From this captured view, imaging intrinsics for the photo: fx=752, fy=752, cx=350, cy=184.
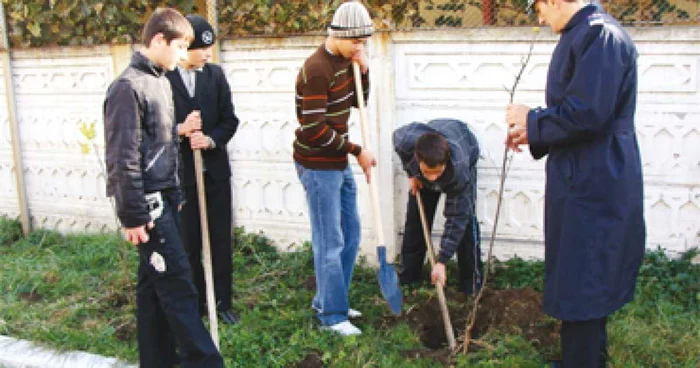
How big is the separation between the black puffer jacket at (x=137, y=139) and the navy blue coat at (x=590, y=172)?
5.72 ft

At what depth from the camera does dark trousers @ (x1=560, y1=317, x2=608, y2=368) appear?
343 cm

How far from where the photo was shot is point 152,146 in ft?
11.8

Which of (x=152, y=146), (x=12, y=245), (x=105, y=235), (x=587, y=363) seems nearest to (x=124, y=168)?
(x=152, y=146)

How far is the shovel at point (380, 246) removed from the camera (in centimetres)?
429

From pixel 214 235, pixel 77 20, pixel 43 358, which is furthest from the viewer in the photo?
pixel 77 20

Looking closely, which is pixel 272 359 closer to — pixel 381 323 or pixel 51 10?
pixel 381 323

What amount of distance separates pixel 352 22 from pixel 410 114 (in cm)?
142

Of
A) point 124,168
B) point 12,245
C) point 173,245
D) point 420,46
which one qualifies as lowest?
point 12,245

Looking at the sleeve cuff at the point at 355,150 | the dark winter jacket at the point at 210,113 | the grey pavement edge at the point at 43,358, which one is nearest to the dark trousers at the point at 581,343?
the sleeve cuff at the point at 355,150

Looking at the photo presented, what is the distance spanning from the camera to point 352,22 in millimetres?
4027

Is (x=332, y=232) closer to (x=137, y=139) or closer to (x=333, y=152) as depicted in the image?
(x=333, y=152)

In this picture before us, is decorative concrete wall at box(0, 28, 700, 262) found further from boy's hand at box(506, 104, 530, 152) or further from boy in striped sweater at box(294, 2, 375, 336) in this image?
boy's hand at box(506, 104, 530, 152)

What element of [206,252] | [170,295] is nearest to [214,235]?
[206,252]

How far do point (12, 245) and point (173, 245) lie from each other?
3929 millimetres
